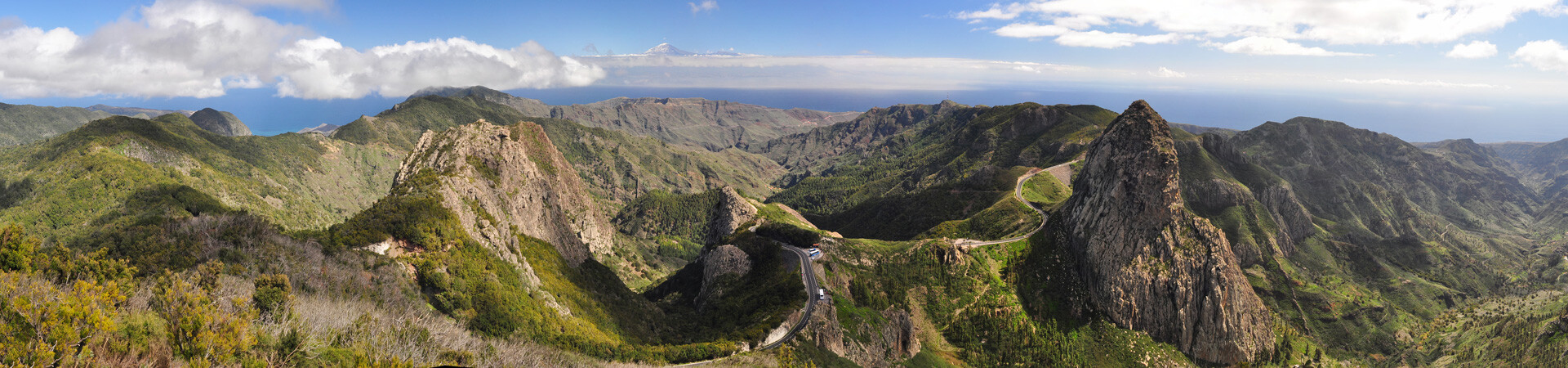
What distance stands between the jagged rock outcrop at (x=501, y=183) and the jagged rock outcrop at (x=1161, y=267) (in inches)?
3872

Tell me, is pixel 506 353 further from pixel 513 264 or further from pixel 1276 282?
Answer: pixel 1276 282

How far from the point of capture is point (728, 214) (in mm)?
139625

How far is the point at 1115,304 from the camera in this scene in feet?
300

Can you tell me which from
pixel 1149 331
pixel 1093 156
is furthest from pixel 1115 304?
pixel 1093 156

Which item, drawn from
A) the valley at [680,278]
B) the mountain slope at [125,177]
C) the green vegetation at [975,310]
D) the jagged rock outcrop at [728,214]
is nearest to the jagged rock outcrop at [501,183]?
the valley at [680,278]

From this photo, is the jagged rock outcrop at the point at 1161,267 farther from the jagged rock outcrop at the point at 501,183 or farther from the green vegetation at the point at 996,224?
the jagged rock outcrop at the point at 501,183

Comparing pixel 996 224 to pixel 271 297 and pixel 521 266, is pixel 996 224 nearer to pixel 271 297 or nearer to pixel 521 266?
pixel 521 266

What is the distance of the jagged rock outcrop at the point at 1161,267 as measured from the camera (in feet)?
290

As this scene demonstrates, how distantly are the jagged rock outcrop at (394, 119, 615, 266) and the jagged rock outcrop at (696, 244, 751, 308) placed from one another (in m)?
33.2

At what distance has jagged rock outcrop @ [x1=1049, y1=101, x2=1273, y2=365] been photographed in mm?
88375

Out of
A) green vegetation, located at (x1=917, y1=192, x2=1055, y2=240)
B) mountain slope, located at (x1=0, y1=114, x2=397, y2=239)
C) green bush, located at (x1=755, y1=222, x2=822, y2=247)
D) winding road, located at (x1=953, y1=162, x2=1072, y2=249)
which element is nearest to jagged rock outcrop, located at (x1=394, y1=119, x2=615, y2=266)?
mountain slope, located at (x1=0, y1=114, x2=397, y2=239)

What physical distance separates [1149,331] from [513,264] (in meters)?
102

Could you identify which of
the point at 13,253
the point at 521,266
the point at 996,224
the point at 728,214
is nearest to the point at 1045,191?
the point at 996,224

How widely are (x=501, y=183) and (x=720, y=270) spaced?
48.3 meters
